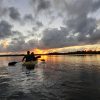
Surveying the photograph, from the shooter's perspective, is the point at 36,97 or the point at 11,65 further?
the point at 11,65

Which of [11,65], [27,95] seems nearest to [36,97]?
[27,95]

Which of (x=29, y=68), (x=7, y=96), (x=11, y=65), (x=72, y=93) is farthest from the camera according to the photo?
(x=11, y=65)

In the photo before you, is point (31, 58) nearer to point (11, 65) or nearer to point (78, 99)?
point (11, 65)

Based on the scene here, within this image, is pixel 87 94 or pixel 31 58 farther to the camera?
pixel 31 58

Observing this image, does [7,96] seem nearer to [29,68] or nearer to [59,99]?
[59,99]

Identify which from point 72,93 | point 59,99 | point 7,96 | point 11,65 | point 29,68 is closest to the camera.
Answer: point 59,99

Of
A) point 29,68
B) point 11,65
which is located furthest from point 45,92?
point 11,65

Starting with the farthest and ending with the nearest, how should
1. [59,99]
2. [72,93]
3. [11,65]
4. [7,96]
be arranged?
[11,65]
[72,93]
[7,96]
[59,99]

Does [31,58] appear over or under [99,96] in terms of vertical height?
over

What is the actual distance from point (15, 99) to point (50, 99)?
3359 mm

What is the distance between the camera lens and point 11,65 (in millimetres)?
62500

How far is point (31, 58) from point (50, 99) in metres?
34.2

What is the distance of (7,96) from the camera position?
19781mm

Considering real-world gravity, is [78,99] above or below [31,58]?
below
